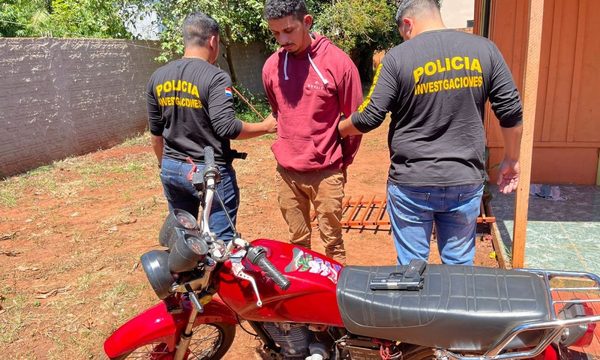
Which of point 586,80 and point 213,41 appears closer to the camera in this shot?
point 213,41

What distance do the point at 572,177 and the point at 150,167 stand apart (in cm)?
567

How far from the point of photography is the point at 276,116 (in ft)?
10.9

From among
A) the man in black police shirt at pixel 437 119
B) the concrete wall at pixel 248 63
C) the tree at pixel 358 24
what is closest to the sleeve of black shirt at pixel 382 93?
the man in black police shirt at pixel 437 119

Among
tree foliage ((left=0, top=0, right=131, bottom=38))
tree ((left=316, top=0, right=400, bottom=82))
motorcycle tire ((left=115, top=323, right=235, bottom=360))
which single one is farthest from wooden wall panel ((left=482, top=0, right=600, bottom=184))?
tree ((left=316, top=0, right=400, bottom=82))

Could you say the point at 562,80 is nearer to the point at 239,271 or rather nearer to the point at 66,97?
the point at 239,271

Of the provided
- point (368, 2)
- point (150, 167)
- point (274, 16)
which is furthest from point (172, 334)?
point (368, 2)

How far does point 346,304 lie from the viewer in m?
1.98

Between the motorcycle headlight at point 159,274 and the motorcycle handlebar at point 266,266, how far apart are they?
319mm

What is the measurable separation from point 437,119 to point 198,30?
150 centimetres

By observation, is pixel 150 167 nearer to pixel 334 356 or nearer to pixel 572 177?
pixel 572 177

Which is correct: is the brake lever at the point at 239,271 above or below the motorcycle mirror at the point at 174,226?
below

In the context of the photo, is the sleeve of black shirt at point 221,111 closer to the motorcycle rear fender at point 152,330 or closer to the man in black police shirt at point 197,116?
the man in black police shirt at point 197,116

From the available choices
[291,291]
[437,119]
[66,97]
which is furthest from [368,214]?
[66,97]

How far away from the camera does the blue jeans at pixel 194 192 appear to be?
10.0 ft
